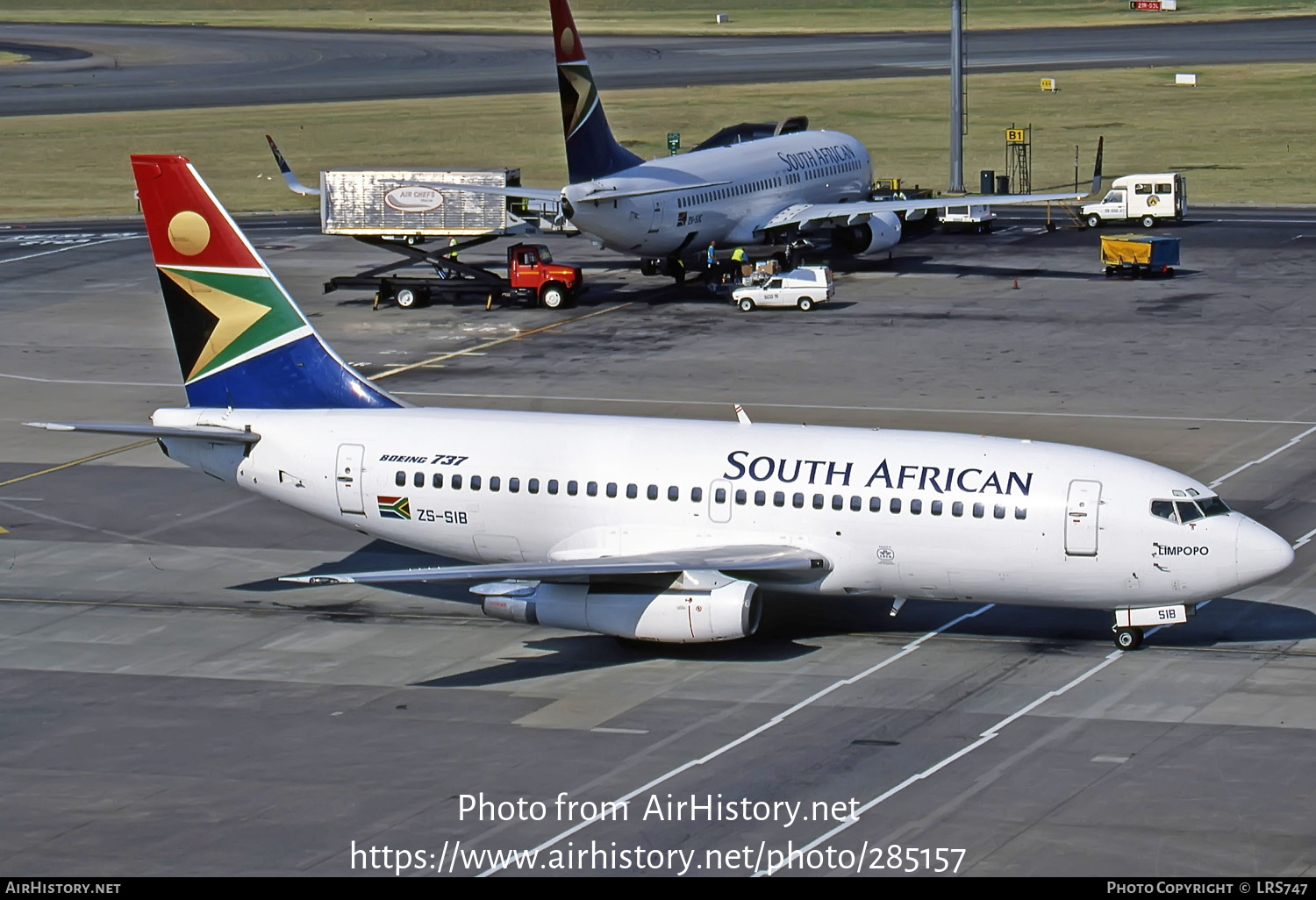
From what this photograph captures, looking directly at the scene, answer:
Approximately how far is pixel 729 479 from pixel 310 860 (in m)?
13.9

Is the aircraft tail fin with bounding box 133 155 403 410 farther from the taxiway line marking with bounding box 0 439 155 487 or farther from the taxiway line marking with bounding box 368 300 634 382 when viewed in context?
the taxiway line marking with bounding box 368 300 634 382

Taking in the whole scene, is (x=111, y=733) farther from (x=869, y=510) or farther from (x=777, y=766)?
(x=869, y=510)

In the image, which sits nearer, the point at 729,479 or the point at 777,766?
the point at 777,766

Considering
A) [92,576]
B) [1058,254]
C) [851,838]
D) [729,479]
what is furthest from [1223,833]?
[1058,254]

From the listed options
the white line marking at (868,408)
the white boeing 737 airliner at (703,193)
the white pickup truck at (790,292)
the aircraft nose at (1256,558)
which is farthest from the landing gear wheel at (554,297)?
the aircraft nose at (1256,558)

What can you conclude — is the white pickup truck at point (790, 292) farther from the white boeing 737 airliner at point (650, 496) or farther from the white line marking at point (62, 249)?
the white line marking at point (62, 249)

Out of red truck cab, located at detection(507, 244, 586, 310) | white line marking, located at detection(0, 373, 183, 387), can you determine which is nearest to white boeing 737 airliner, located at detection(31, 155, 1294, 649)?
white line marking, located at detection(0, 373, 183, 387)

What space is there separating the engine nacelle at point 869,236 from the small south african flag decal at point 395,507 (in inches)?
2140

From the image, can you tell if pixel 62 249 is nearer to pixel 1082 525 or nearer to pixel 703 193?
pixel 703 193

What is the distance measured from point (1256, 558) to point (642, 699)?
12446 mm

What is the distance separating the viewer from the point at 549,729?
34625mm

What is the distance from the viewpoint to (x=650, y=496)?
1565 inches

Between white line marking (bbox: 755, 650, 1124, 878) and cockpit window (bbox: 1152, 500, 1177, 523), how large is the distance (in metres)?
3.20

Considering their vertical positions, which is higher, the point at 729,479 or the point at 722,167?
the point at 722,167
